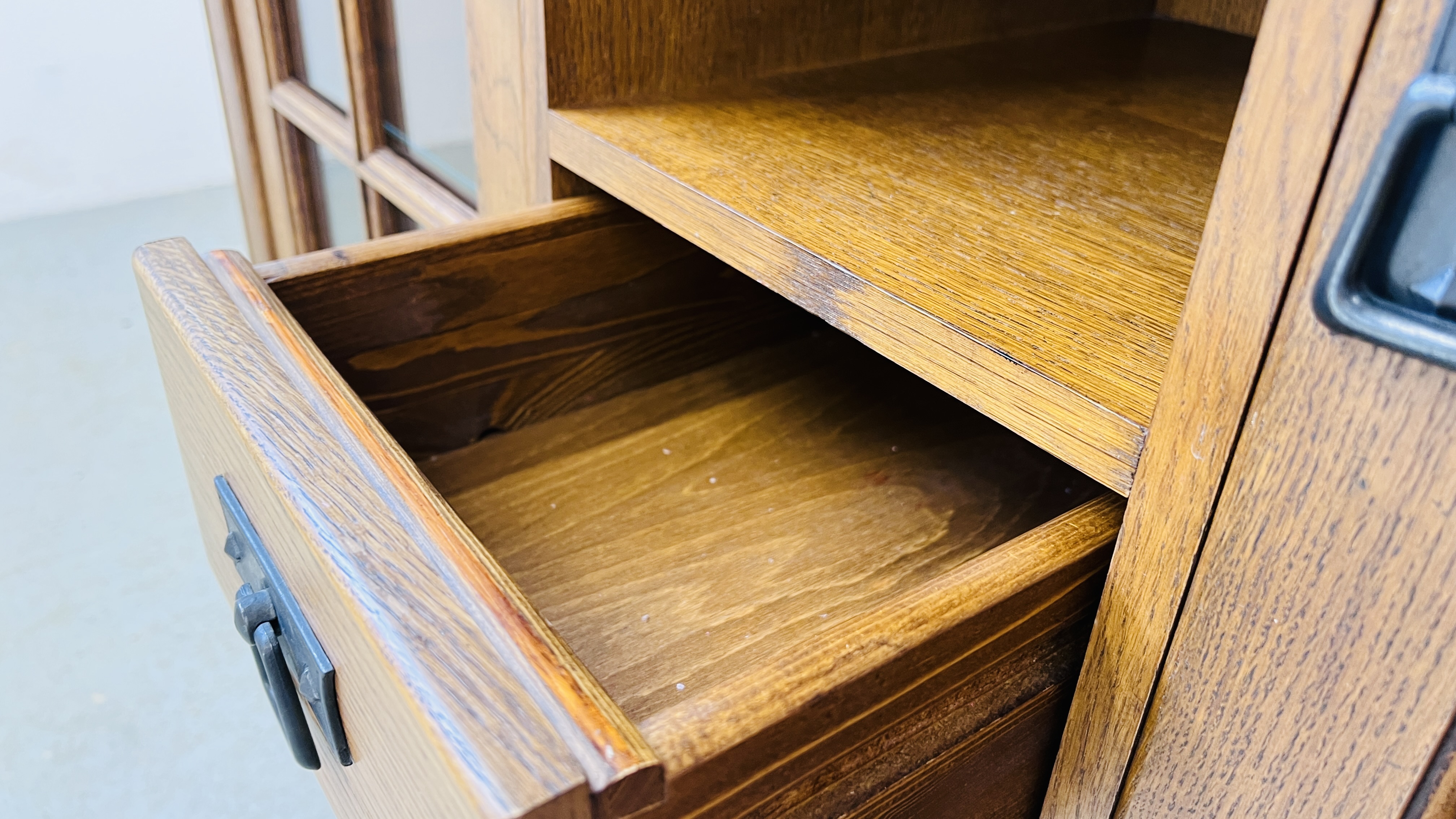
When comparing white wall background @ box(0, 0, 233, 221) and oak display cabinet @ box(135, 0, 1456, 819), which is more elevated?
oak display cabinet @ box(135, 0, 1456, 819)

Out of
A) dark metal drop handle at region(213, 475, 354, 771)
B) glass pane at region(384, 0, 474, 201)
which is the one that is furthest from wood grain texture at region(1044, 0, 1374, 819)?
glass pane at region(384, 0, 474, 201)

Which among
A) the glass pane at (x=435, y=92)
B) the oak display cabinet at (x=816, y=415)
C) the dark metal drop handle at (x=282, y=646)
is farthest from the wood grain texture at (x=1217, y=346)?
the glass pane at (x=435, y=92)

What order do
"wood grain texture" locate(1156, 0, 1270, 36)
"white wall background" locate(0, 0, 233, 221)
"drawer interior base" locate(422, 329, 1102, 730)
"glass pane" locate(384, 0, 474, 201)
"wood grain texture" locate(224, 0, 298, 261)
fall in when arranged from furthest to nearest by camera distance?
"white wall background" locate(0, 0, 233, 221), "wood grain texture" locate(224, 0, 298, 261), "wood grain texture" locate(1156, 0, 1270, 36), "glass pane" locate(384, 0, 474, 201), "drawer interior base" locate(422, 329, 1102, 730)

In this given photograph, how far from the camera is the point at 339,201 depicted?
3.07ft

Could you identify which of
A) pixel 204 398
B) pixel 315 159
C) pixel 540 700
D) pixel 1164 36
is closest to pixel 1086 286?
pixel 540 700

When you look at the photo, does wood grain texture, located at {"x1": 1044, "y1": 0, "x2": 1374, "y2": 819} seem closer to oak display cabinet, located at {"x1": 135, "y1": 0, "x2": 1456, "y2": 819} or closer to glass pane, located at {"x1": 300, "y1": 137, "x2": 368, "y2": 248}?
oak display cabinet, located at {"x1": 135, "y1": 0, "x2": 1456, "y2": 819}

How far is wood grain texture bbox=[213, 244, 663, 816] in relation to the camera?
240 millimetres

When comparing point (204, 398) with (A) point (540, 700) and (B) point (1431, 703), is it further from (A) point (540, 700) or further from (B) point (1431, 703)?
(B) point (1431, 703)

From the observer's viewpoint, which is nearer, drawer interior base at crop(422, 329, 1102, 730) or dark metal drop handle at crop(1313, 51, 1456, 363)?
dark metal drop handle at crop(1313, 51, 1456, 363)

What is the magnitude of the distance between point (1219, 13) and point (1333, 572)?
0.72m

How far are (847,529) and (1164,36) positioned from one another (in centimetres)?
52

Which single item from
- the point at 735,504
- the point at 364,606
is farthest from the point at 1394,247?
the point at 735,504

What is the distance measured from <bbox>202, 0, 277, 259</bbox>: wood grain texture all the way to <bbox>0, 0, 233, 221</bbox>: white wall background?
2.84 ft

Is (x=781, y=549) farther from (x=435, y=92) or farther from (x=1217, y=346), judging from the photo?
(x=435, y=92)
